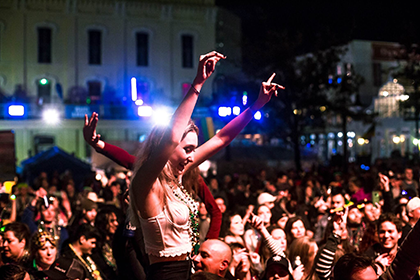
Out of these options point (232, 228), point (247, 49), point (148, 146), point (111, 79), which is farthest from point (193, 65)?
point (148, 146)

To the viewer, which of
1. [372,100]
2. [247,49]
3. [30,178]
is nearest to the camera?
[30,178]

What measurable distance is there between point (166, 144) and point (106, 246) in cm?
365

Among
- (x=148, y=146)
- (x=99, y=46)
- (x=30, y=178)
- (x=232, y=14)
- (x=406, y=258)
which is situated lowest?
(x=30, y=178)

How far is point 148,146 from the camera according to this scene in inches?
119

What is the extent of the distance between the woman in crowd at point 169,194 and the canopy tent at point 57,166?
18.2 m

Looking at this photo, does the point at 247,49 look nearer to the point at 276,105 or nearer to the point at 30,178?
the point at 276,105

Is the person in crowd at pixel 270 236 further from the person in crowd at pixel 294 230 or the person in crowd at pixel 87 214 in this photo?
the person in crowd at pixel 87 214

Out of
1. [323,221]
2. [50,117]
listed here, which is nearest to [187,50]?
[50,117]

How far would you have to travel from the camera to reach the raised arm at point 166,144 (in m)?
2.63

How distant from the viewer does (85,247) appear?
5375 mm

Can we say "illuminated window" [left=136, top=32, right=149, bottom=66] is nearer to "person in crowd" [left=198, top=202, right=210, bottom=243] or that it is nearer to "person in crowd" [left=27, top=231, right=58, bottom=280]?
"person in crowd" [left=198, top=202, right=210, bottom=243]

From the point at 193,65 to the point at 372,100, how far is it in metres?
17.3

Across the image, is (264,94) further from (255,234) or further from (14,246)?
(255,234)

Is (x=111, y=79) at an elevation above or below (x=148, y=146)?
above
